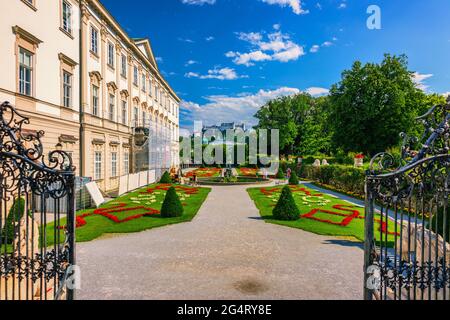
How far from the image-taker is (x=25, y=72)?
12258 mm

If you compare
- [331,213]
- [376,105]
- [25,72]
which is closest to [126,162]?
[25,72]

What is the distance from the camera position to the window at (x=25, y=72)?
12.0 metres

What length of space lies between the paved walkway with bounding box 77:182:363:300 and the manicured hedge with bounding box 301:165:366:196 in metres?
11.7

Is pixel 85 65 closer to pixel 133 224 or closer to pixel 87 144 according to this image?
pixel 87 144

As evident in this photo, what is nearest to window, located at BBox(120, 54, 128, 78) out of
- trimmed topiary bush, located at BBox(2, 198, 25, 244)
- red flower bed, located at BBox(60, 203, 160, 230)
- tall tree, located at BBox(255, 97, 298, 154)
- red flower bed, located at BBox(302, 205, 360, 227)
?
red flower bed, located at BBox(60, 203, 160, 230)

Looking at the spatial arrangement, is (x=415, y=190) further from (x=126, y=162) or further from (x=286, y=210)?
(x=126, y=162)

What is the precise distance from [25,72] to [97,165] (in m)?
8.31

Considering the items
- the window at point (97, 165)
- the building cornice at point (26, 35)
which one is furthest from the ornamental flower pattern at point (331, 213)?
the building cornice at point (26, 35)

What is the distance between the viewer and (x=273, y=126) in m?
58.1

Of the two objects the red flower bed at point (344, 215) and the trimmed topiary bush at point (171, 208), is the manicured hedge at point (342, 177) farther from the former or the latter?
Result: the trimmed topiary bush at point (171, 208)

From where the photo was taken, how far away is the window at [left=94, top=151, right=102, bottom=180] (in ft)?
62.2

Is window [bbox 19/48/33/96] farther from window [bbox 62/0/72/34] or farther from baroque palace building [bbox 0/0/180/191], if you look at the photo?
window [bbox 62/0/72/34]

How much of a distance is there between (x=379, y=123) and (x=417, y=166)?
2984cm
